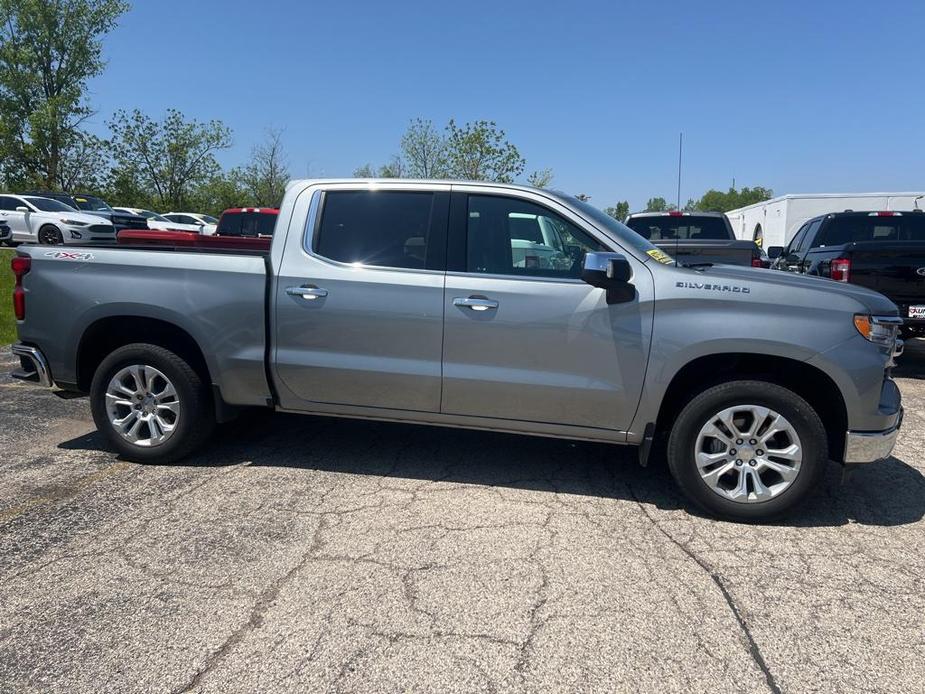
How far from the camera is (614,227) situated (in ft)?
14.2

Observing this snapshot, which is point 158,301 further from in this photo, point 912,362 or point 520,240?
point 912,362

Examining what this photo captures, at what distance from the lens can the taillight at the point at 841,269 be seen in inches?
299

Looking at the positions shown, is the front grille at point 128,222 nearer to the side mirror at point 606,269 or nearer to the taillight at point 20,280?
the taillight at point 20,280

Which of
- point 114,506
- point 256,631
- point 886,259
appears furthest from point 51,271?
point 886,259

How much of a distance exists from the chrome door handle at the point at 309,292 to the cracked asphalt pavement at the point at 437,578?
120 cm

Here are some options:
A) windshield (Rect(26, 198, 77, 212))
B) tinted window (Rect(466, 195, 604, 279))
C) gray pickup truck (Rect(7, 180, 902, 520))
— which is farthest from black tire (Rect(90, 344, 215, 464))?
windshield (Rect(26, 198, 77, 212))

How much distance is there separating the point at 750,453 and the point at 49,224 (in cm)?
2178

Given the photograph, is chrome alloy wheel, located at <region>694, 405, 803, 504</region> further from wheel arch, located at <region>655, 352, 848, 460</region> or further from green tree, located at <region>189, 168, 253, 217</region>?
green tree, located at <region>189, 168, 253, 217</region>

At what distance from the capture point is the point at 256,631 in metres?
2.89

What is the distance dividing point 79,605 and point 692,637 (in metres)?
2.63

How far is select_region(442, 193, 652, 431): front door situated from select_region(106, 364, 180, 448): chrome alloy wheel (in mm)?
1920

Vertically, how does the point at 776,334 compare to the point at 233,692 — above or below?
above

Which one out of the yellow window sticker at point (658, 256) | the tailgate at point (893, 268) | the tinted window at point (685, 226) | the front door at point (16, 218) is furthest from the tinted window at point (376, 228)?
the front door at point (16, 218)

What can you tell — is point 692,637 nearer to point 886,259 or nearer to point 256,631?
point 256,631
